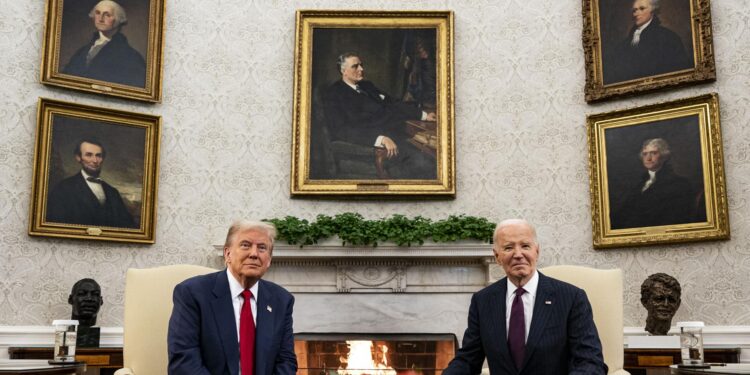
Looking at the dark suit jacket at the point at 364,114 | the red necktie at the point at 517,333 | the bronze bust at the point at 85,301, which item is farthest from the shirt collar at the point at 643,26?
the bronze bust at the point at 85,301

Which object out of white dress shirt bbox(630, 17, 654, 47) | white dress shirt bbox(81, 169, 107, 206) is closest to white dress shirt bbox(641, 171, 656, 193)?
white dress shirt bbox(630, 17, 654, 47)

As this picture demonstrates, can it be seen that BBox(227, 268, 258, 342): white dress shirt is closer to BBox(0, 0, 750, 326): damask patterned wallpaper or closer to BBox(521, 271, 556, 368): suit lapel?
BBox(521, 271, 556, 368): suit lapel

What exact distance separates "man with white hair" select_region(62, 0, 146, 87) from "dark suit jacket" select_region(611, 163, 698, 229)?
451 cm

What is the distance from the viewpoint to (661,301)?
556 cm

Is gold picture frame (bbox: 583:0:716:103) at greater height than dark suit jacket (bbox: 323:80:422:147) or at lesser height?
greater

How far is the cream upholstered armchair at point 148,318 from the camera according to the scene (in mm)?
3752

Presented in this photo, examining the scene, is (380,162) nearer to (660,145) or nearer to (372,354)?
(372,354)

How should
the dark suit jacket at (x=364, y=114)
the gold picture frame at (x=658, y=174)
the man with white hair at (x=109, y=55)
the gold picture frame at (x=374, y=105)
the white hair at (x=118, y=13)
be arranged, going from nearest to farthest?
the gold picture frame at (x=658, y=174) → the man with white hair at (x=109, y=55) → the white hair at (x=118, y=13) → the gold picture frame at (x=374, y=105) → the dark suit jacket at (x=364, y=114)

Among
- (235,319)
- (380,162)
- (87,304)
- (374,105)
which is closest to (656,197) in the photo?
(380,162)

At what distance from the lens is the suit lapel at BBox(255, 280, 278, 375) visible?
3307mm

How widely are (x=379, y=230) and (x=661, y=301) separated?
2360 millimetres

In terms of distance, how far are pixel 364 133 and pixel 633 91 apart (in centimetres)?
248

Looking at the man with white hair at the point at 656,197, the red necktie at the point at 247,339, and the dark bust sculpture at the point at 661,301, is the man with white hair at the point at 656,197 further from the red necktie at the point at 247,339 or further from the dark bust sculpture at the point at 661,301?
the red necktie at the point at 247,339

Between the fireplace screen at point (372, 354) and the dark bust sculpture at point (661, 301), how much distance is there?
5.42 feet
